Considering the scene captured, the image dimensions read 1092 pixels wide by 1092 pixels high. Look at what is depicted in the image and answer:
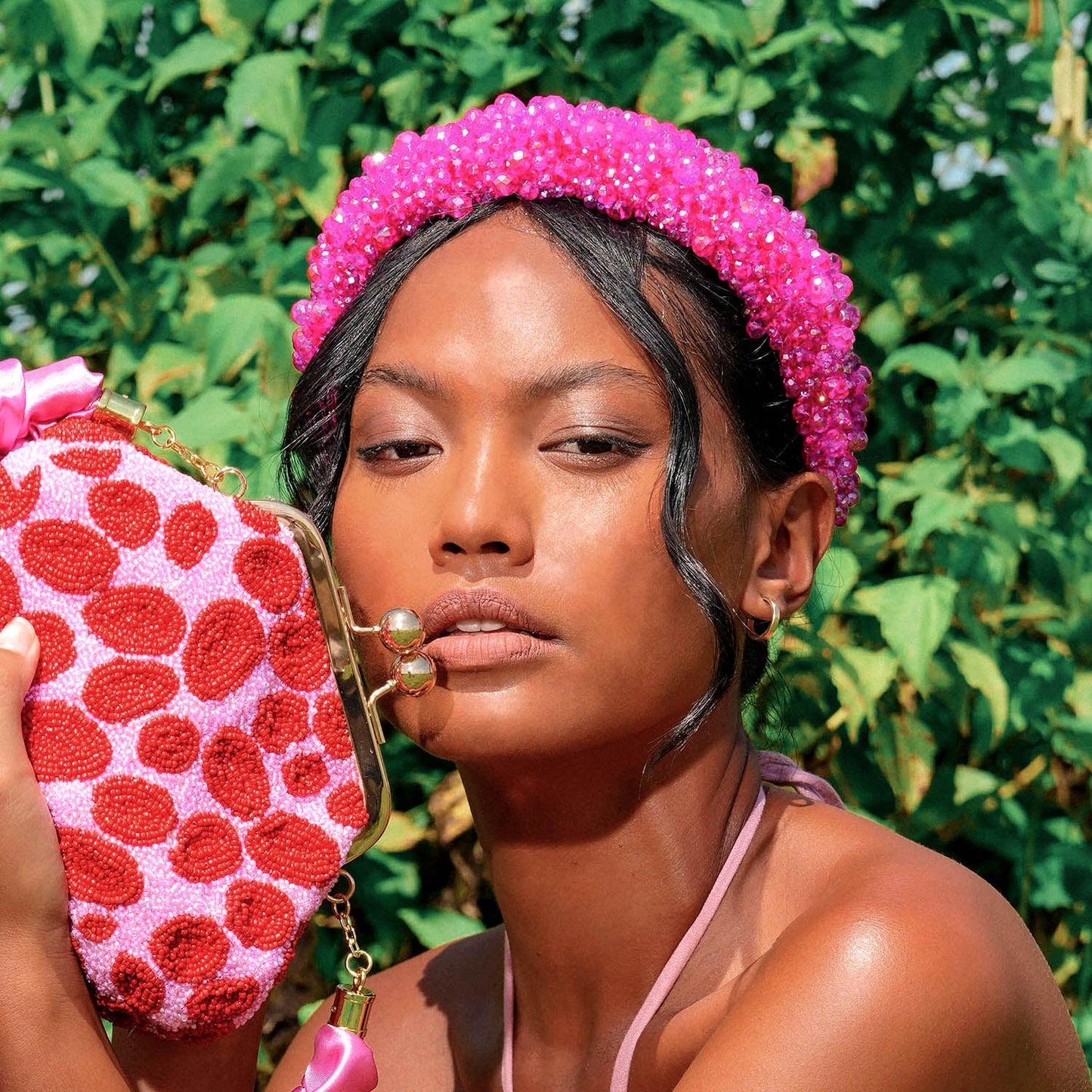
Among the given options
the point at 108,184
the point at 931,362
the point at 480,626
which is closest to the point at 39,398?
the point at 480,626

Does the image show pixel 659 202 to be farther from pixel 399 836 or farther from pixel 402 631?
pixel 399 836

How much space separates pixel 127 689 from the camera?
1.50 metres

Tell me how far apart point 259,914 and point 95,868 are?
0.59 feet

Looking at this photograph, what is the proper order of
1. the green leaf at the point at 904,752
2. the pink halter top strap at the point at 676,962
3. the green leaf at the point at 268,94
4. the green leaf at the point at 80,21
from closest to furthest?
the pink halter top strap at the point at 676,962
the green leaf at the point at 80,21
the green leaf at the point at 268,94
the green leaf at the point at 904,752

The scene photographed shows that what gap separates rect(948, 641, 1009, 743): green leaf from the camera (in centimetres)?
248

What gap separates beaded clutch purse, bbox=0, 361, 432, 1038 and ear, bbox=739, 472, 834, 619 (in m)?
0.45

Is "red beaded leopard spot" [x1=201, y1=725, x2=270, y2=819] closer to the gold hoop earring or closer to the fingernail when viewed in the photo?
the fingernail

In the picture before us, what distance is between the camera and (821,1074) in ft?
4.82

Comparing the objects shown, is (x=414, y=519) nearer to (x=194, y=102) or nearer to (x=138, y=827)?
(x=138, y=827)

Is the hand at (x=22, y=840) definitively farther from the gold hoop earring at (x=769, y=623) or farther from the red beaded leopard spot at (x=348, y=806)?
the gold hoop earring at (x=769, y=623)

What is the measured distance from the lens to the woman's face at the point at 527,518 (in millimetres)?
1590

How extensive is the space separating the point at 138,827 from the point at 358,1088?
1.21 feet

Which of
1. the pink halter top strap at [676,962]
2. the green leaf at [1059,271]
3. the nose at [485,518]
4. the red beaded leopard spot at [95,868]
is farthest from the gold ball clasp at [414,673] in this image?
the green leaf at [1059,271]

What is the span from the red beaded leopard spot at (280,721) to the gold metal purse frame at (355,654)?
0.16 feet
